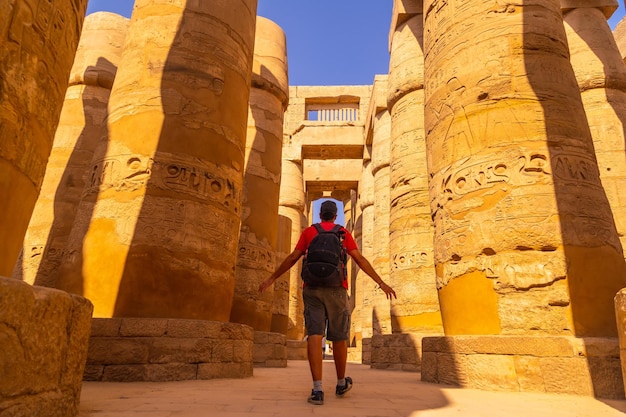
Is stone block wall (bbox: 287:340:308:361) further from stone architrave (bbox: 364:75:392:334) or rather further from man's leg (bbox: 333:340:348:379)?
man's leg (bbox: 333:340:348:379)

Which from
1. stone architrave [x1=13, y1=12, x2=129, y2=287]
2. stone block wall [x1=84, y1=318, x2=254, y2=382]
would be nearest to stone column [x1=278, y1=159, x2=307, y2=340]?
stone architrave [x1=13, y1=12, x2=129, y2=287]

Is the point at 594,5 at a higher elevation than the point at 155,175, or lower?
higher

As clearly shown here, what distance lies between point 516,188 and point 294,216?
12.5 m

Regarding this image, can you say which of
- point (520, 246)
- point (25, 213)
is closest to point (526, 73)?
point (520, 246)

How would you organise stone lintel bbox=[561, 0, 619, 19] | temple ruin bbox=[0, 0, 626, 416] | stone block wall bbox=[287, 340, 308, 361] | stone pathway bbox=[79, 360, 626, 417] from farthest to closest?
stone block wall bbox=[287, 340, 308, 361] < stone lintel bbox=[561, 0, 619, 19] < stone pathway bbox=[79, 360, 626, 417] < temple ruin bbox=[0, 0, 626, 416]

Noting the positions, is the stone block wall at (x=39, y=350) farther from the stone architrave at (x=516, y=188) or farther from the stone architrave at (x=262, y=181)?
the stone architrave at (x=262, y=181)

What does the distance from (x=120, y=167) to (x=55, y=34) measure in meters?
2.60

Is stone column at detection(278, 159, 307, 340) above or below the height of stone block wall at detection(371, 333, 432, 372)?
above

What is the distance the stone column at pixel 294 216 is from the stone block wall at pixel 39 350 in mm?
13617

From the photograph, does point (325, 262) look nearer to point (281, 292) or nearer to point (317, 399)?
point (317, 399)

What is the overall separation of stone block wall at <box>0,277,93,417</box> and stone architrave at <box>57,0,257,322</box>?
7.77 feet

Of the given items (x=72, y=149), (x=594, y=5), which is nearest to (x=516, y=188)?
(x=594, y=5)

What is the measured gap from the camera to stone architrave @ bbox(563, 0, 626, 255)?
8148 millimetres

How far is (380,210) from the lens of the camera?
490 inches
